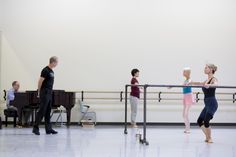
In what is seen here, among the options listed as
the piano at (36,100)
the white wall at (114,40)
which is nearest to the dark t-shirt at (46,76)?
the piano at (36,100)

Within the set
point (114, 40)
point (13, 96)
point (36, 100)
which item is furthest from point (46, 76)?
point (114, 40)

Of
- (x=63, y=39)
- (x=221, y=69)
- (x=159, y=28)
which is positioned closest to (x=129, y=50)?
(x=159, y=28)

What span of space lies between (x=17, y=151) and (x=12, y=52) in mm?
5683

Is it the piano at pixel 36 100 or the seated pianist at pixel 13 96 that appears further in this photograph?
the seated pianist at pixel 13 96

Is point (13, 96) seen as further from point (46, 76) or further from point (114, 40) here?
point (114, 40)

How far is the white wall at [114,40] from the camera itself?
1104 cm

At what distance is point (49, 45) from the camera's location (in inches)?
436

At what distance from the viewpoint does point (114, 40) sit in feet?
36.7

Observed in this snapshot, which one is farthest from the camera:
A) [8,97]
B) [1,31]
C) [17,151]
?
[1,31]

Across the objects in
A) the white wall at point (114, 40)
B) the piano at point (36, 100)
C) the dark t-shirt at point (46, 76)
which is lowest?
the piano at point (36, 100)

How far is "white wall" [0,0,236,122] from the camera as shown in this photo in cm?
1104

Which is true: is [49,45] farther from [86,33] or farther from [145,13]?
[145,13]

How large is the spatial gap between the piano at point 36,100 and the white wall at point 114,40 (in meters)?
1.13

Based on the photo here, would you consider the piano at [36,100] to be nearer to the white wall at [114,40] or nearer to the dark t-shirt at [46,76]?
the white wall at [114,40]
